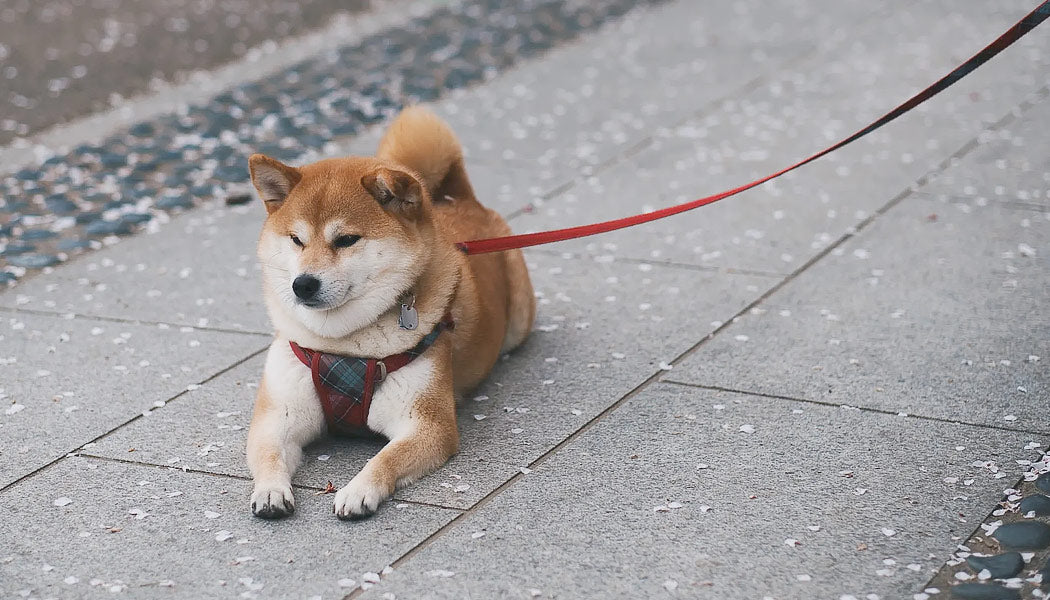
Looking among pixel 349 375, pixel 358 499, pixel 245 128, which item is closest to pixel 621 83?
pixel 245 128

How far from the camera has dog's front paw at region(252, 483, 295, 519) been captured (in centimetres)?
365

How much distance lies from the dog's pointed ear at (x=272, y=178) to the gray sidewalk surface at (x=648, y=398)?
2.79 feet

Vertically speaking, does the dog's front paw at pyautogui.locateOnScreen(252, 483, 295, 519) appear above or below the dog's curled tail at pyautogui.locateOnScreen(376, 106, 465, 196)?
below

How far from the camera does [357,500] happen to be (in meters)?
3.63

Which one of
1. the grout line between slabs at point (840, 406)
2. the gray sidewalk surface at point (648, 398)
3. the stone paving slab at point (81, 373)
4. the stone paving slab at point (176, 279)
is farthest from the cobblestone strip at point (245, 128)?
the grout line between slabs at point (840, 406)

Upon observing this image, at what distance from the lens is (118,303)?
221 inches

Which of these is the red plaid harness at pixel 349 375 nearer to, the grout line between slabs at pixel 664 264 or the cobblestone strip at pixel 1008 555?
the cobblestone strip at pixel 1008 555

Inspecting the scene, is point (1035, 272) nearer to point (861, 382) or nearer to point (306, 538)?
point (861, 382)

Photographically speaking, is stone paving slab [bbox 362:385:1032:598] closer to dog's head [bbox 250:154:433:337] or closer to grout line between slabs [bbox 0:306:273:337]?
dog's head [bbox 250:154:433:337]

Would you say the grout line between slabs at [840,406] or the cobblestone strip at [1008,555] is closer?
the cobblestone strip at [1008,555]

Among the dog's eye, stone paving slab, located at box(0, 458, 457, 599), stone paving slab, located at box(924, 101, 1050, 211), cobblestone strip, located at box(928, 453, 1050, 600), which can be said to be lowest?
stone paving slab, located at box(924, 101, 1050, 211)

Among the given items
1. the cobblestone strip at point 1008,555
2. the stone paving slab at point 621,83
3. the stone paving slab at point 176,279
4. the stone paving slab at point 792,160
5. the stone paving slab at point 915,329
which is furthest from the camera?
the stone paving slab at point 621,83

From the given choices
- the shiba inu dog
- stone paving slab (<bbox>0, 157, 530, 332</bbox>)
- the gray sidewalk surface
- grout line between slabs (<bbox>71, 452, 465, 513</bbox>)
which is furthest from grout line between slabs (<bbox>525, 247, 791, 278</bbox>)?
grout line between slabs (<bbox>71, 452, 465, 513</bbox>)

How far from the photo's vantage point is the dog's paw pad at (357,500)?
363 cm
